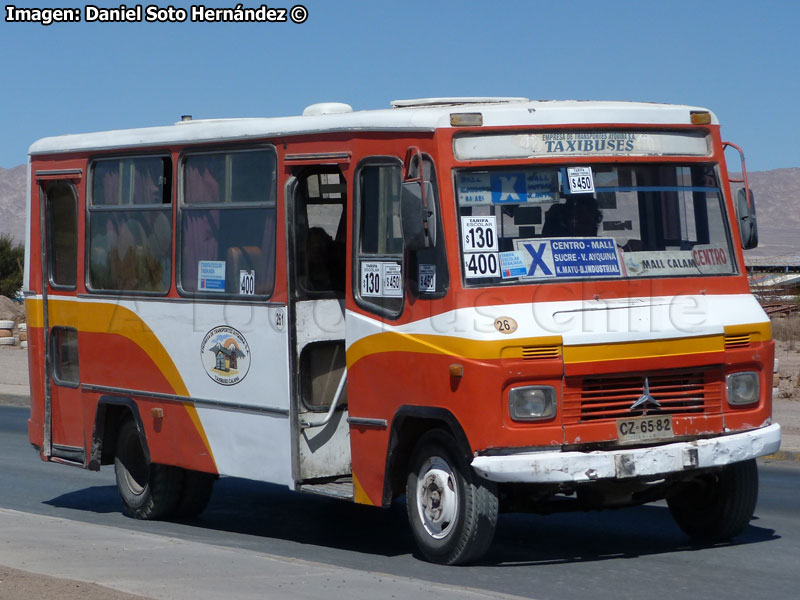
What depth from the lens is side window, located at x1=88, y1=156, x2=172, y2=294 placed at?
11.1 m

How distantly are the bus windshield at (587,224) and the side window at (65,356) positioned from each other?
5.07m

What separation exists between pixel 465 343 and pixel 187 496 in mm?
4402

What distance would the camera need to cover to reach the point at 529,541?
31.9 ft

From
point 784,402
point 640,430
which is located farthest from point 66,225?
point 784,402

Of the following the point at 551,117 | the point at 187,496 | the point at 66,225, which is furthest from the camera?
the point at 66,225

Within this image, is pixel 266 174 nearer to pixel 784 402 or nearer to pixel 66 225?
pixel 66 225

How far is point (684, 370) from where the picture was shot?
8.33m

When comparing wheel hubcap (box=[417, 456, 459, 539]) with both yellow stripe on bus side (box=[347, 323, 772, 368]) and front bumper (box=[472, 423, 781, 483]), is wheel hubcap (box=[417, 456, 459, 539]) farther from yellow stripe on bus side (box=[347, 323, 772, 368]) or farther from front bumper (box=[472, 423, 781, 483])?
yellow stripe on bus side (box=[347, 323, 772, 368])

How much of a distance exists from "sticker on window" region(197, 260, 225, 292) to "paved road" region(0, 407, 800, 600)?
1.92 metres

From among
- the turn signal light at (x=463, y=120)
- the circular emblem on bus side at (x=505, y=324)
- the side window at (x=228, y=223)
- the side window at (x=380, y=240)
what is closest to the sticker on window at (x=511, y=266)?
the circular emblem on bus side at (x=505, y=324)

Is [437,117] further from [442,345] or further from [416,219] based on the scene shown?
[442,345]

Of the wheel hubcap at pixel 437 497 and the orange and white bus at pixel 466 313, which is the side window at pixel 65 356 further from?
the wheel hubcap at pixel 437 497

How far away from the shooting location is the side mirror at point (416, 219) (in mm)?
8180

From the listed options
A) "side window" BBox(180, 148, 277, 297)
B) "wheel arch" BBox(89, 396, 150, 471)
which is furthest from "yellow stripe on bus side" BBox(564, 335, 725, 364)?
"wheel arch" BBox(89, 396, 150, 471)
